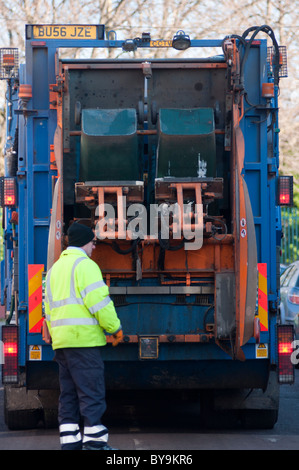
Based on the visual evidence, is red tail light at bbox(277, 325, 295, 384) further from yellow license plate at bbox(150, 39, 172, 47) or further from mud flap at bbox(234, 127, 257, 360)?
yellow license plate at bbox(150, 39, 172, 47)

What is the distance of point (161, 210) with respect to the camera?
7.33m

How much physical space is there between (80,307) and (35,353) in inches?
46.6

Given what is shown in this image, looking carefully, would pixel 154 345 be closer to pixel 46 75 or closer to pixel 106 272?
pixel 106 272

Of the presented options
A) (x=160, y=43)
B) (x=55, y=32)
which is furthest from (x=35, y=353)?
(x=160, y=43)

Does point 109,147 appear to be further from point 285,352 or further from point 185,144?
point 285,352

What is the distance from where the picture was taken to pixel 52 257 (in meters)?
7.09

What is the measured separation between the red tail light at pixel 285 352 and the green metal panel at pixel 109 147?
5.70 ft

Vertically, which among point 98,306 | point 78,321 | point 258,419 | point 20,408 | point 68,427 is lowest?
point 258,419

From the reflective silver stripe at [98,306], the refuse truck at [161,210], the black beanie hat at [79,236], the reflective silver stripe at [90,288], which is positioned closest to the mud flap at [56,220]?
the refuse truck at [161,210]

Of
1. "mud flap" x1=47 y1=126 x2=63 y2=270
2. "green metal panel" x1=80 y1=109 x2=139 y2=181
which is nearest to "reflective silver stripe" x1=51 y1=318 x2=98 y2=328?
"mud flap" x1=47 y1=126 x2=63 y2=270

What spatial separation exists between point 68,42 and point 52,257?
6.56ft

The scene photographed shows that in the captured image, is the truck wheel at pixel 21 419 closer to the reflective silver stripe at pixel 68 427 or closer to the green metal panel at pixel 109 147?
the reflective silver stripe at pixel 68 427

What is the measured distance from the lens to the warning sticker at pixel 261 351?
7.50 m
